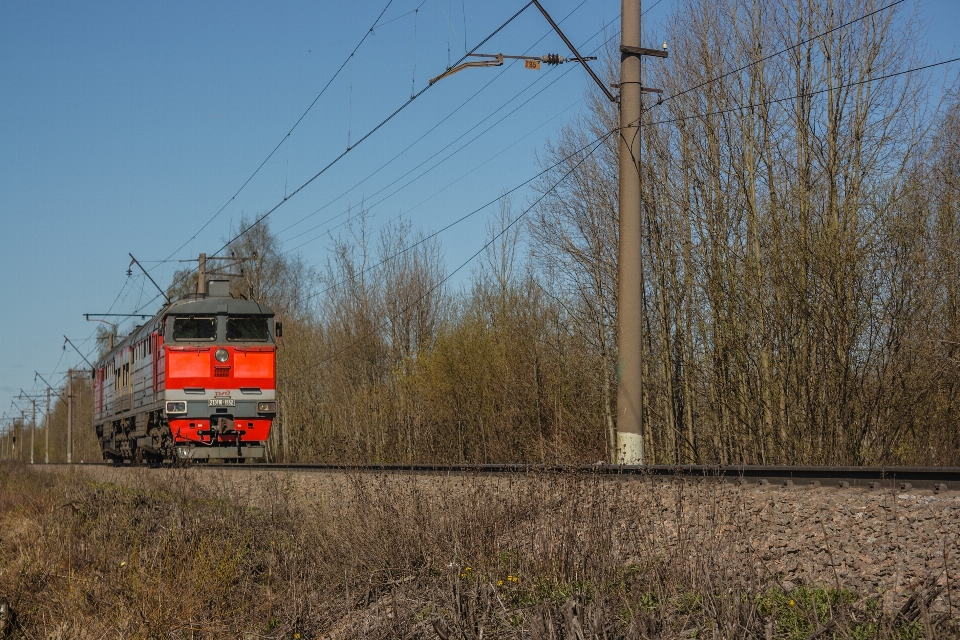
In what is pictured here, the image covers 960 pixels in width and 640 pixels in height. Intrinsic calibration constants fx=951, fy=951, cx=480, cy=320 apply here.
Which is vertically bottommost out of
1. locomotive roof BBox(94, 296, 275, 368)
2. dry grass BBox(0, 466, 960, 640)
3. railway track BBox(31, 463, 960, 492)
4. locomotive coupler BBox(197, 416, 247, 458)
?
dry grass BBox(0, 466, 960, 640)

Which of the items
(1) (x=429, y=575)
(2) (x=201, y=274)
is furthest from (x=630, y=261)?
(2) (x=201, y=274)

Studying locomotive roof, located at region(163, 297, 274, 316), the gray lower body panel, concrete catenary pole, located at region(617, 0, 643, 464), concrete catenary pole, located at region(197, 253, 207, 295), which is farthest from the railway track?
concrete catenary pole, located at region(197, 253, 207, 295)

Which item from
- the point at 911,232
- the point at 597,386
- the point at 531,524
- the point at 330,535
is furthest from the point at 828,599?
the point at 597,386

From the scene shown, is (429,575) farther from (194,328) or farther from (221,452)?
(194,328)

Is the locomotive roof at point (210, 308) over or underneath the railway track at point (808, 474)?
over

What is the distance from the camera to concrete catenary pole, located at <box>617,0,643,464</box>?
10.9 metres

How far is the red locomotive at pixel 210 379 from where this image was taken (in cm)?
2028

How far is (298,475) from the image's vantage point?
15133mm

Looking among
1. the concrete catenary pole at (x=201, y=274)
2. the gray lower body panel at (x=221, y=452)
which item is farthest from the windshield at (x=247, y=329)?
the concrete catenary pole at (x=201, y=274)

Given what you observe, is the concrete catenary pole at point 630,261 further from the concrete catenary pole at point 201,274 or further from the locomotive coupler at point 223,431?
the concrete catenary pole at point 201,274

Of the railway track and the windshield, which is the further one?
the windshield

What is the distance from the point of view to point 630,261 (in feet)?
37.4

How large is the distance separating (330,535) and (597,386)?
1589 cm

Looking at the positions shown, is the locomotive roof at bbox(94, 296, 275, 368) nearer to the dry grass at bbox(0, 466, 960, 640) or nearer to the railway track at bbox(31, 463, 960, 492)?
the dry grass at bbox(0, 466, 960, 640)
